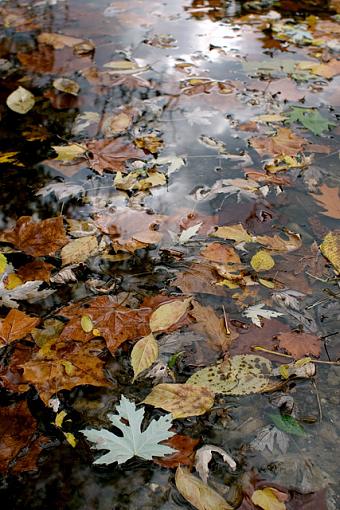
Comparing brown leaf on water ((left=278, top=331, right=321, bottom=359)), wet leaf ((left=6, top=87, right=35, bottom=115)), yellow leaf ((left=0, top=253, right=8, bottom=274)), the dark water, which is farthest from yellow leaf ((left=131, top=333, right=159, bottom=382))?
wet leaf ((left=6, top=87, right=35, bottom=115))

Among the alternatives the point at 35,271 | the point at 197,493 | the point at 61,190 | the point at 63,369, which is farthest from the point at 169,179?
the point at 197,493

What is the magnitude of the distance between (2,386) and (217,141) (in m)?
1.74

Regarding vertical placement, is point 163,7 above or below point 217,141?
above

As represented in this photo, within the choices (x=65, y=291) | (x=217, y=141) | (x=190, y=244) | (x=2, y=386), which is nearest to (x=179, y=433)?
(x=2, y=386)

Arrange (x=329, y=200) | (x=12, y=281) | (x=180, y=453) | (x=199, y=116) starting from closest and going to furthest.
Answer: (x=180, y=453)
(x=12, y=281)
(x=329, y=200)
(x=199, y=116)

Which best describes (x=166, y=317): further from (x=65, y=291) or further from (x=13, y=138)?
(x=13, y=138)

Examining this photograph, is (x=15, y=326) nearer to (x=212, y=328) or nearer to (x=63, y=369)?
(x=63, y=369)

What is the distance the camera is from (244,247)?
1.86m

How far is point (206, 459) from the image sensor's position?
1.21 meters

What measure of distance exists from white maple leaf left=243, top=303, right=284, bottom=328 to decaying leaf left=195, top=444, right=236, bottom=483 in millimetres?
462

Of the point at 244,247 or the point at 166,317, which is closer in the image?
the point at 166,317

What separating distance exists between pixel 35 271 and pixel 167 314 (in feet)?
1.84

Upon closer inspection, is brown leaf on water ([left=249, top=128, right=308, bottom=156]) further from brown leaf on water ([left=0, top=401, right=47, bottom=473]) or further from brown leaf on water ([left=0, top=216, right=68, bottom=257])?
brown leaf on water ([left=0, top=401, right=47, bottom=473])

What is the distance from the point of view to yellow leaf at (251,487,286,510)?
43.8 inches
